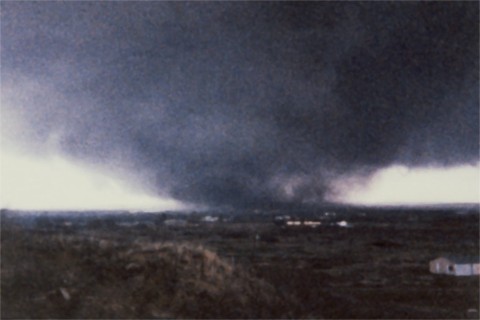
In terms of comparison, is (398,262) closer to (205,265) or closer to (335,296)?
(335,296)

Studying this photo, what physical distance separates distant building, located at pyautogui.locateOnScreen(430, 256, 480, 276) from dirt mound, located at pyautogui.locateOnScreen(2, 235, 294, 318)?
18.4m

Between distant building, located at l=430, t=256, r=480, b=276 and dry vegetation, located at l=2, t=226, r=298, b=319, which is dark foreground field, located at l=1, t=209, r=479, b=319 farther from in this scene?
distant building, located at l=430, t=256, r=480, b=276

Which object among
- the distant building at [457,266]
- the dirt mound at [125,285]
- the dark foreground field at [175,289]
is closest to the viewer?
the dirt mound at [125,285]

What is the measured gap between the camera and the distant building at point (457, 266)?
38344 millimetres

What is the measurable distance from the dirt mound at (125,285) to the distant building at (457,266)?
60.4 feet

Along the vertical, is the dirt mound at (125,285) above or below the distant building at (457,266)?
above

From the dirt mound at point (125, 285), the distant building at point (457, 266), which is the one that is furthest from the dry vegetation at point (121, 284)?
the distant building at point (457, 266)

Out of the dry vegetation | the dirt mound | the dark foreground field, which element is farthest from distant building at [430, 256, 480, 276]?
the dry vegetation


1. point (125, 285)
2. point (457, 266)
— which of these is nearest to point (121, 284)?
point (125, 285)

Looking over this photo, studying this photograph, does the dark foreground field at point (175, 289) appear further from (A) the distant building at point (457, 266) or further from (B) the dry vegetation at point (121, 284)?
(A) the distant building at point (457, 266)

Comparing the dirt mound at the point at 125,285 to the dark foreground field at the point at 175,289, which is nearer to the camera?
the dirt mound at the point at 125,285

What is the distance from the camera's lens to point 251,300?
77.5 ft

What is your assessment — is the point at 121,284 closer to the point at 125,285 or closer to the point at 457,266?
the point at 125,285

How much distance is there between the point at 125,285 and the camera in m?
22.2
